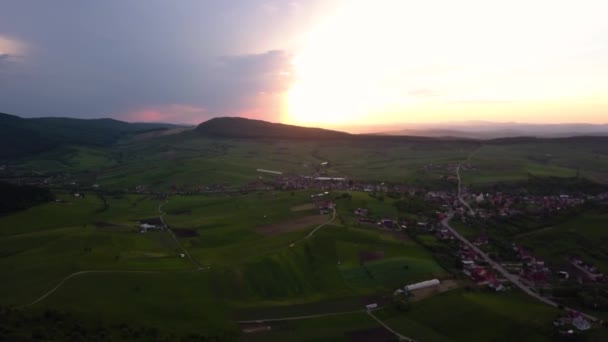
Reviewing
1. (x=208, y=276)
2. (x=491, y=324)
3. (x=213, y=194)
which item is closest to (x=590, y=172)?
(x=491, y=324)

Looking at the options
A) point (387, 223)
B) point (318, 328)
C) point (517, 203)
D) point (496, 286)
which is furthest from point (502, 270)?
point (517, 203)

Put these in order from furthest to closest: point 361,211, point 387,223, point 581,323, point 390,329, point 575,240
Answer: point 361,211 → point 387,223 → point 575,240 → point 390,329 → point 581,323

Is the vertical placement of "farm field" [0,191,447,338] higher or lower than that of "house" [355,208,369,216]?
lower

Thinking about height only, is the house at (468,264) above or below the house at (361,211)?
below

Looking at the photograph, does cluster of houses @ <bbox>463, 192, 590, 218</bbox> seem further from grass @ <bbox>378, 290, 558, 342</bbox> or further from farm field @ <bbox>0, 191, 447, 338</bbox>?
grass @ <bbox>378, 290, 558, 342</bbox>

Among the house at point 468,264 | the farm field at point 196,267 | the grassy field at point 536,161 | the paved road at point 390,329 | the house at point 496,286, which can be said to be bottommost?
the paved road at point 390,329

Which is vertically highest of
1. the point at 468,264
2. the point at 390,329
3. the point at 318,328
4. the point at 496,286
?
the point at 468,264

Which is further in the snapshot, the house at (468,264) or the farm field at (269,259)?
the house at (468,264)

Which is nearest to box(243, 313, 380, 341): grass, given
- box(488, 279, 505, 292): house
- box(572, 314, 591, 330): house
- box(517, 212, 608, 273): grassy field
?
box(488, 279, 505, 292): house

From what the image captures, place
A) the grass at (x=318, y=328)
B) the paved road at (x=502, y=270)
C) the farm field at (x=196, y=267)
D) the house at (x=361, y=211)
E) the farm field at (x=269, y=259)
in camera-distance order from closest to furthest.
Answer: the grass at (x=318, y=328)
the farm field at (x=269, y=259)
the farm field at (x=196, y=267)
the paved road at (x=502, y=270)
the house at (x=361, y=211)

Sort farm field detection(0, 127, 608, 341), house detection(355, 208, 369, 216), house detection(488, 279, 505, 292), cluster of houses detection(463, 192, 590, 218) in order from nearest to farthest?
farm field detection(0, 127, 608, 341) → house detection(488, 279, 505, 292) → house detection(355, 208, 369, 216) → cluster of houses detection(463, 192, 590, 218)

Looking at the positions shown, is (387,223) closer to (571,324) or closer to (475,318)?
(475,318)

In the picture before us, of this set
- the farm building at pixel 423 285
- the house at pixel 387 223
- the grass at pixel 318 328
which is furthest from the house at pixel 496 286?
the house at pixel 387 223

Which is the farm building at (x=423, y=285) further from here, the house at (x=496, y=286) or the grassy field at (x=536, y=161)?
the grassy field at (x=536, y=161)
